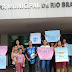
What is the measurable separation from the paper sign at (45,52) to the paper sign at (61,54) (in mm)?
249

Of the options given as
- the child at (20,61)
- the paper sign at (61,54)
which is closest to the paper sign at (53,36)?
the paper sign at (61,54)

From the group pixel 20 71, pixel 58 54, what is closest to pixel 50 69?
pixel 58 54

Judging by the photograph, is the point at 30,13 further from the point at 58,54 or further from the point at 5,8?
the point at 58,54

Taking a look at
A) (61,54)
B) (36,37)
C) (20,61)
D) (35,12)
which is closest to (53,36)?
(36,37)

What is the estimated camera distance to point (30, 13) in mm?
7090

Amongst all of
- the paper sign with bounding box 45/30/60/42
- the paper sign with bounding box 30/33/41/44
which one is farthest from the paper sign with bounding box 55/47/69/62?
the paper sign with bounding box 30/33/41/44

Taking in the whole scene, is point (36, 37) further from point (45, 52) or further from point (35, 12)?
point (35, 12)

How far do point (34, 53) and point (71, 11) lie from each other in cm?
270

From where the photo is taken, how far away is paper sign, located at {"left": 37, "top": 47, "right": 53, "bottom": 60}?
6109mm

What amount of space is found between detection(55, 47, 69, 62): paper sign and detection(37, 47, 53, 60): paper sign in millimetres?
249

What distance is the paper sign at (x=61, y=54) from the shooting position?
612cm

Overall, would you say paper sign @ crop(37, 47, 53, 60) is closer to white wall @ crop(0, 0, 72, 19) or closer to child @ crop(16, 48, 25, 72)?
child @ crop(16, 48, 25, 72)

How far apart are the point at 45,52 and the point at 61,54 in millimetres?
672

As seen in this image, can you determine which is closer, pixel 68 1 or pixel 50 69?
pixel 50 69
